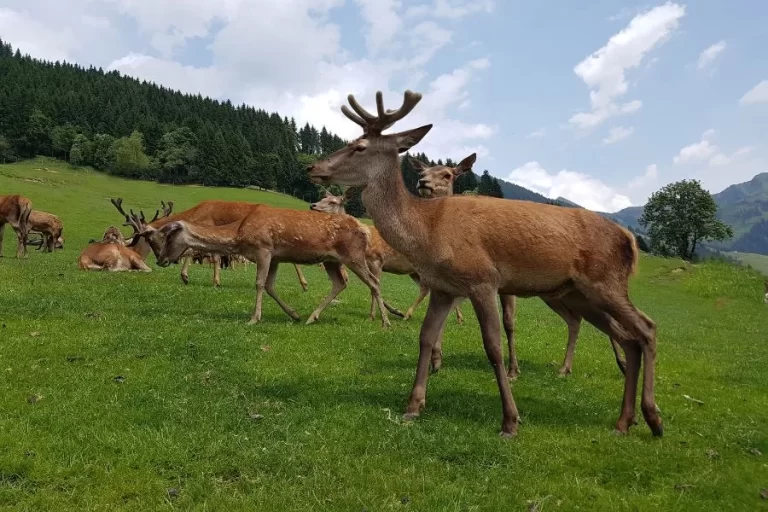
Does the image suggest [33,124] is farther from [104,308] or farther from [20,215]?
[104,308]

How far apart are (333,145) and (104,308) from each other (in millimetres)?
143912

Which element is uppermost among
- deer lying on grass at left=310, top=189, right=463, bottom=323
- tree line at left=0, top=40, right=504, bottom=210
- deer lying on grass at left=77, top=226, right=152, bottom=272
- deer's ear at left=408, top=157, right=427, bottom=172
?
tree line at left=0, top=40, right=504, bottom=210

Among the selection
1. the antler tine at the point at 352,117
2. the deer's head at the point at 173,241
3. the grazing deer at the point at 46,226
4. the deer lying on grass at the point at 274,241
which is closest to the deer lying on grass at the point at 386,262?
the deer lying on grass at the point at 274,241

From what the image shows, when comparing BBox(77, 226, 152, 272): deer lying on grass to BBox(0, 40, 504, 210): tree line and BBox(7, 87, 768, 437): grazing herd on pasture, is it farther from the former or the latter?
BBox(0, 40, 504, 210): tree line

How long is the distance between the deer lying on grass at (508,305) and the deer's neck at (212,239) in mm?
4259

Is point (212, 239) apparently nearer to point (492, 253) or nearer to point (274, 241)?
point (274, 241)

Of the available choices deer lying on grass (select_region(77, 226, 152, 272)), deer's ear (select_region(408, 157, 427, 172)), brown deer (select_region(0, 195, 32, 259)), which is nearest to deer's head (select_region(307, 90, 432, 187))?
deer's ear (select_region(408, 157, 427, 172))

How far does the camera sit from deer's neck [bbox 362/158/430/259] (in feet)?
22.7

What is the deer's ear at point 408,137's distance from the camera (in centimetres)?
727

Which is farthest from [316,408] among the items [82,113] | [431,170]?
[82,113]

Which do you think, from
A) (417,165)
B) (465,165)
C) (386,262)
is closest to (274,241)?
(417,165)

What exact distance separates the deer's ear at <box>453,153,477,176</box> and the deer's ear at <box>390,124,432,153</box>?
3594mm

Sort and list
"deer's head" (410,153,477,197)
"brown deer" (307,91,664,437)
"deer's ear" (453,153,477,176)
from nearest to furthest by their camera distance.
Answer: "brown deer" (307,91,664,437) < "deer's head" (410,153,477,197) < "deer's ear" (453,153,477,176)

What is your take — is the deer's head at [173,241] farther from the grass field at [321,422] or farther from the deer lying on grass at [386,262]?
the deer lying on grass at [386,262]
